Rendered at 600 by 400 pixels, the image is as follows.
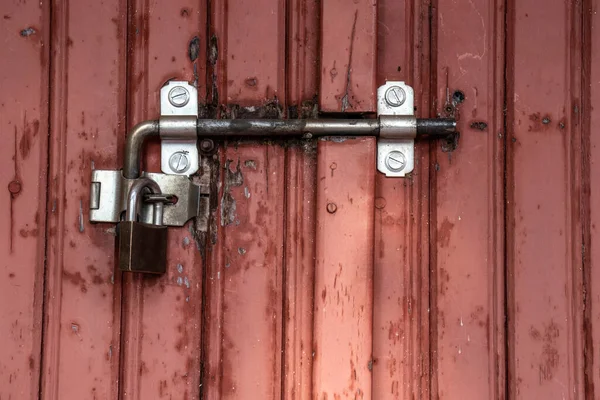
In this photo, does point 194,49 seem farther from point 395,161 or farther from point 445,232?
point 445,232

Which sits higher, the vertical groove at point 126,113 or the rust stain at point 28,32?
the rust stain at point 28,32

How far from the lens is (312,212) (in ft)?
3.93

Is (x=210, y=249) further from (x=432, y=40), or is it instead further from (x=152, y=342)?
(x=432, y=40)

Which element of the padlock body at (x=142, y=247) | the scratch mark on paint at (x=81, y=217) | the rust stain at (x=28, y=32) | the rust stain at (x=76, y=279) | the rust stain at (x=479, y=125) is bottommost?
the rust stain at (x=76, y=279)

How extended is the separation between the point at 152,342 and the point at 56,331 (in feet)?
0.58

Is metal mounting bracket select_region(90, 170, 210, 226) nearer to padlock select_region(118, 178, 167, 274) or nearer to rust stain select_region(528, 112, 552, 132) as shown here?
A: padlock select_region(118, 178, 167, 274)

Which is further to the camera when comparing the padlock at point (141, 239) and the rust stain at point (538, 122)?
the rust stain at point (538, 122)

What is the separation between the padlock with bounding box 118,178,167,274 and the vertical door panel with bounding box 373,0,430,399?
39cm

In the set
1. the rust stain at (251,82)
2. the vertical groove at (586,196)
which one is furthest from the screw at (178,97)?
the vertical groove at (586,196)

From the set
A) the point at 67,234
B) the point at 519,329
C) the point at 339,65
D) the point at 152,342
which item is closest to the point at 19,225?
the point at 67,234

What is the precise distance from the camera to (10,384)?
1176mm

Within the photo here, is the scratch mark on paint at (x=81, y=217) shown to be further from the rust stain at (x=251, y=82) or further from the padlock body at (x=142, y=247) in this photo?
the rust stain at (x=251, y=82)

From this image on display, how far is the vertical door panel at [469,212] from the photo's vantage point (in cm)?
118

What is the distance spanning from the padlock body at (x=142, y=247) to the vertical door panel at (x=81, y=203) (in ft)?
0.35
